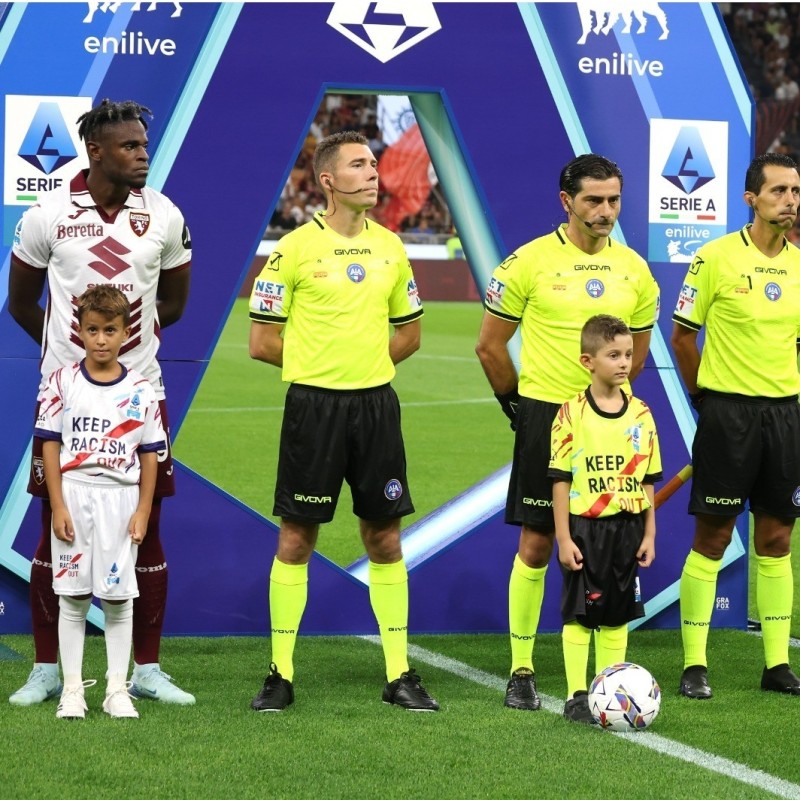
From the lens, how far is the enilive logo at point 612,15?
Result: 21.5 ft

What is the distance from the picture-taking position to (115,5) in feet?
20.1

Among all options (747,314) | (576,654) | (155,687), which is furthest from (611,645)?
(155,687)

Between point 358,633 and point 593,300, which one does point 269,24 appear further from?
point 358,633

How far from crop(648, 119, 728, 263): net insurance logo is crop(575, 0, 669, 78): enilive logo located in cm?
25

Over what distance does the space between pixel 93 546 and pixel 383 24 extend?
2.69 meters

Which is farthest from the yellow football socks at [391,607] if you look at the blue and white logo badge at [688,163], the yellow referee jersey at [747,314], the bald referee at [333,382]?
the blue and white logo badge at [688,163]

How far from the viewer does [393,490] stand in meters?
5.24

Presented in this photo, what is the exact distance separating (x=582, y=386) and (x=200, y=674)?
1.83 meters

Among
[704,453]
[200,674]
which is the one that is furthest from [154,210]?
[704,453]

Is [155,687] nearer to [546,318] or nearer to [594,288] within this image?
[546,318]

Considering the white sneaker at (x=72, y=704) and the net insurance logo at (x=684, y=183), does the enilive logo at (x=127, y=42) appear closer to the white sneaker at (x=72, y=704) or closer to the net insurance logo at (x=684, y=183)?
the net insurance logo at (x=684, y=183)

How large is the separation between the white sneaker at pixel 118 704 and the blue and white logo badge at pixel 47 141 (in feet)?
7.36

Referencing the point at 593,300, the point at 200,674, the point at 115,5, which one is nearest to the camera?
the point at 593,300

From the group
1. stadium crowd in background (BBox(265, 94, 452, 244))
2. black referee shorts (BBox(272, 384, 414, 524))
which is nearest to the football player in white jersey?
black referee shorts (BBox(272, 384, 414, 524))
